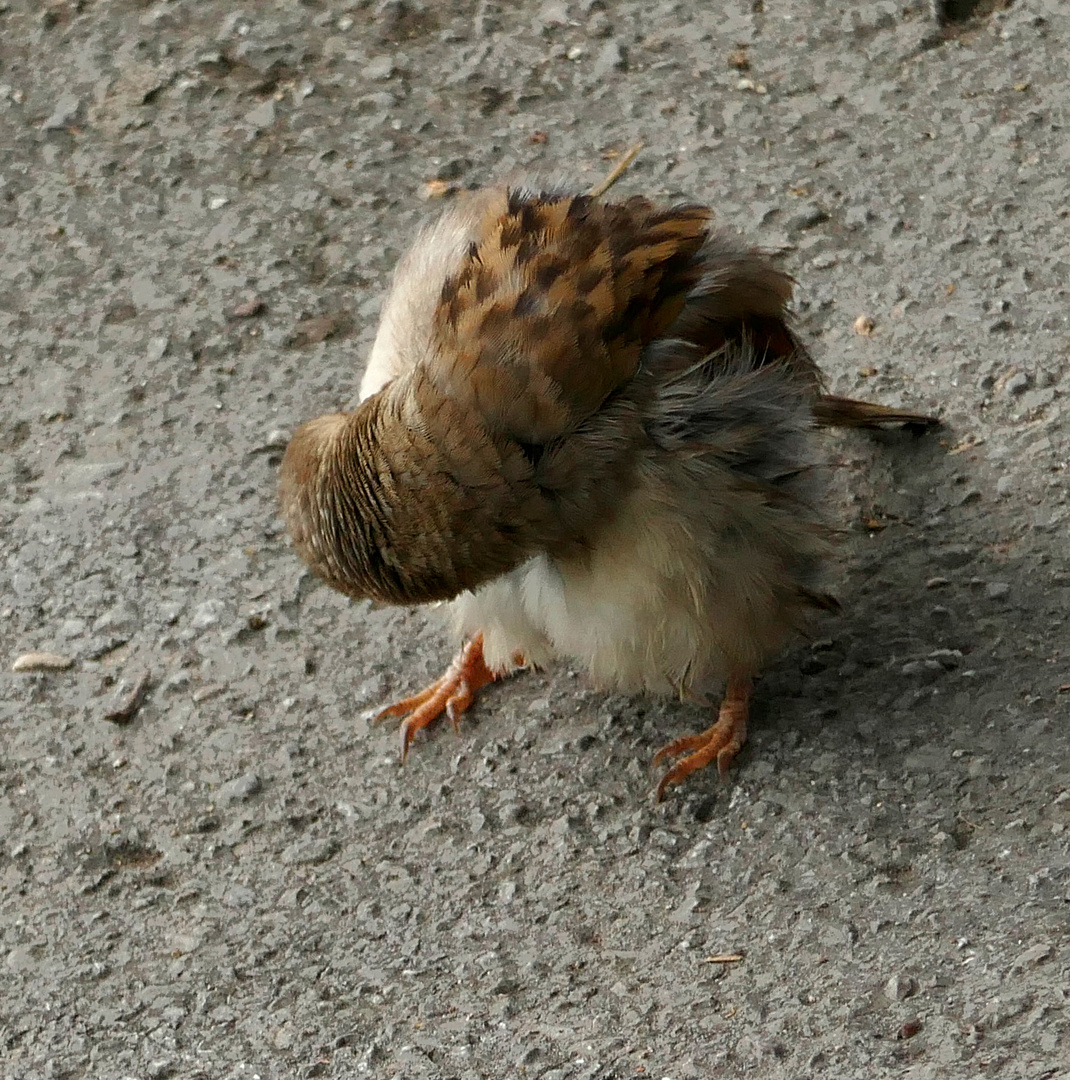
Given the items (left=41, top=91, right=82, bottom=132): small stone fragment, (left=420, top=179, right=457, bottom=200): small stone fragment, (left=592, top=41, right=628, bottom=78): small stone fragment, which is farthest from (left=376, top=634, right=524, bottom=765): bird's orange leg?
(left=41, top=91, right=82, bottom=132): small stone fragment

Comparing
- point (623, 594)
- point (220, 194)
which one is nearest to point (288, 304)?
point (220, 194)

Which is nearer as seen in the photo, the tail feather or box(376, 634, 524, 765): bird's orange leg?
box(376, 634, 524, 765): bird's orange leg

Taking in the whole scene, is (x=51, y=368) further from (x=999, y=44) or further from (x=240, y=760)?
(x=999, y=44)

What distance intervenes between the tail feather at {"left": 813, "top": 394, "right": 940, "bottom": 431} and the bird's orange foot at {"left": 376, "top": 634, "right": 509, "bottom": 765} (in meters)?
1.07

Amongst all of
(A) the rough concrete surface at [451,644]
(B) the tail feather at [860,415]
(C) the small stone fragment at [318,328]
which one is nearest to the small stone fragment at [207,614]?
(A) the rough concrete surface at [451,644]

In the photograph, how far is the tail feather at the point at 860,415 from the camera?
13.1 ft

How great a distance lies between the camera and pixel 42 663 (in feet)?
13.5

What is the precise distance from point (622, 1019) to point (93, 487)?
7.93 feet

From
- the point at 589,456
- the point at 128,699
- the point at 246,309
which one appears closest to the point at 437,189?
the point at 246,309

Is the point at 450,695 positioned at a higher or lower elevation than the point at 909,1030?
higher

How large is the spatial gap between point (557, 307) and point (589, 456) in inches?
12.3

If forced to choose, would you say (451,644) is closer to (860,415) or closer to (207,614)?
(207,614)

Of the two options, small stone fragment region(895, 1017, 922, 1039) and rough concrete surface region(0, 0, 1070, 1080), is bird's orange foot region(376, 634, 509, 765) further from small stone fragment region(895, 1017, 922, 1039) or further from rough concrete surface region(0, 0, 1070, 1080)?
small stone fragment region(895, 1017, 922, 1039)

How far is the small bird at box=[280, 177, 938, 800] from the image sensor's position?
3057 mm
